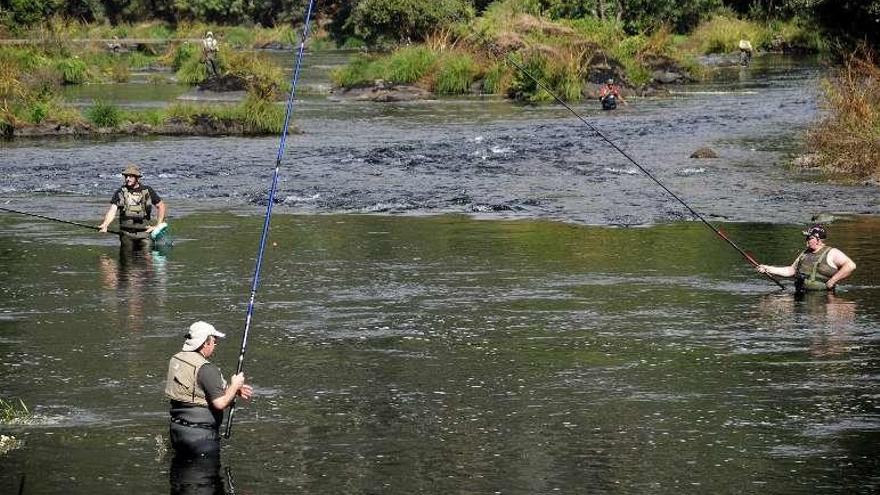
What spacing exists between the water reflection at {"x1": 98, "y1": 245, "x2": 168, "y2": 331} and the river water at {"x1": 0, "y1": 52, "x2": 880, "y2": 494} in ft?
0.24

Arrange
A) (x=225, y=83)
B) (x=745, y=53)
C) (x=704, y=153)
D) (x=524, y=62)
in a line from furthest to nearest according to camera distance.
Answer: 1. (x=745, y=53)
2. (x=524, y=62)
3. (x=225, y=83)
4. (x=704, y=153)

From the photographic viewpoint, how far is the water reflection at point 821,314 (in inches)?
588

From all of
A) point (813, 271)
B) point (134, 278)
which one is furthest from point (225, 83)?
point (813, 271)

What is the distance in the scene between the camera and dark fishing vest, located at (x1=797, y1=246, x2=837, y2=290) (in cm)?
1755

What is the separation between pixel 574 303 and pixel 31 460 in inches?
303

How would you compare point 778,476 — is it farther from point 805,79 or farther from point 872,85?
point 805,79

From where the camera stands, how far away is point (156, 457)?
11211mm

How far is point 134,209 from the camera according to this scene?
21.7 meters

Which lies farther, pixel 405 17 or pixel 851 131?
pixel 405 17

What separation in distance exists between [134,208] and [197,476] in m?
11.5

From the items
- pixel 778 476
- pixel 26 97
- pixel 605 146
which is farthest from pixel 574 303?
pixel 26 97

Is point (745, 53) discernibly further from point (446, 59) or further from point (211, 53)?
point (211, 53)

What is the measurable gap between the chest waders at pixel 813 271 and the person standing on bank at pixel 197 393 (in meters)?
8.81

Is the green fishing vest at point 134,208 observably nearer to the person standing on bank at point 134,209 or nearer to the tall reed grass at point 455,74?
the person standing on bank at point 134,209
